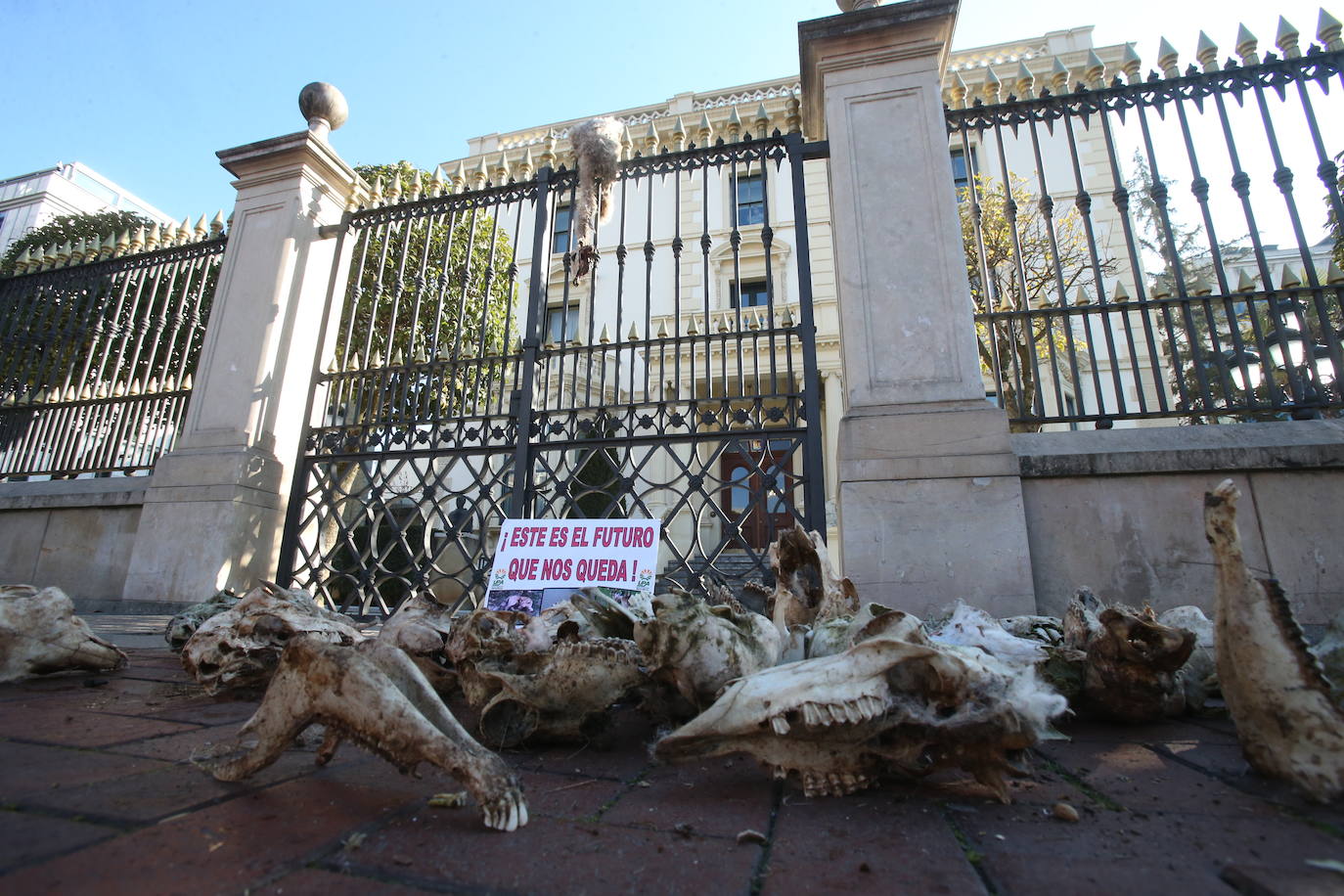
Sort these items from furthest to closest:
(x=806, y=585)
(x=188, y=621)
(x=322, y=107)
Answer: (x=322, y=107)
(x=188, y=621)
(x=806, y=585)

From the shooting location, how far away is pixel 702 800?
121 cm

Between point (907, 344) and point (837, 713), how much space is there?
2.98 m

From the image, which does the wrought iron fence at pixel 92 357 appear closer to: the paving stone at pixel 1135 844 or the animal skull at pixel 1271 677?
the paving stone at pixel 1135 844

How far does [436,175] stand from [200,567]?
12.6ft

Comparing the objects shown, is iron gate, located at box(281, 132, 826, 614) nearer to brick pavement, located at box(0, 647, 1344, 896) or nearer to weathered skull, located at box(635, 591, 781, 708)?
weathered skull, located at box(635, 591, 781, 708)

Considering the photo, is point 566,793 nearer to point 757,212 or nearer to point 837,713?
point 837,713

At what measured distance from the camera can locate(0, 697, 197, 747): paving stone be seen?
1.58 metres

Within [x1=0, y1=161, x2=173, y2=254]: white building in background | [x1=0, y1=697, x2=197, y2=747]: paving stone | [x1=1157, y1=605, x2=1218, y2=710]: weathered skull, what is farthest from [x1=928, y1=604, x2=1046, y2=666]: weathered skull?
[x1=0, y1=161, x2=173, y2=254]: white building in background

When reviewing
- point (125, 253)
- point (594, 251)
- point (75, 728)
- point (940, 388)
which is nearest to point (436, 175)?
point (594, 251)

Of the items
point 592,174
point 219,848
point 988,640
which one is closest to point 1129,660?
point 988,640

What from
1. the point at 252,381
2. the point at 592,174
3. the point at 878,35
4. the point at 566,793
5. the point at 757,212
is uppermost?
the point at 757,212

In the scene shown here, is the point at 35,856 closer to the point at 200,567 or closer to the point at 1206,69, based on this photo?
the point at 200,567

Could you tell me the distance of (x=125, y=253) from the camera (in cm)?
619

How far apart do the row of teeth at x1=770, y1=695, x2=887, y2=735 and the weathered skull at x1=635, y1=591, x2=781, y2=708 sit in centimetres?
32
